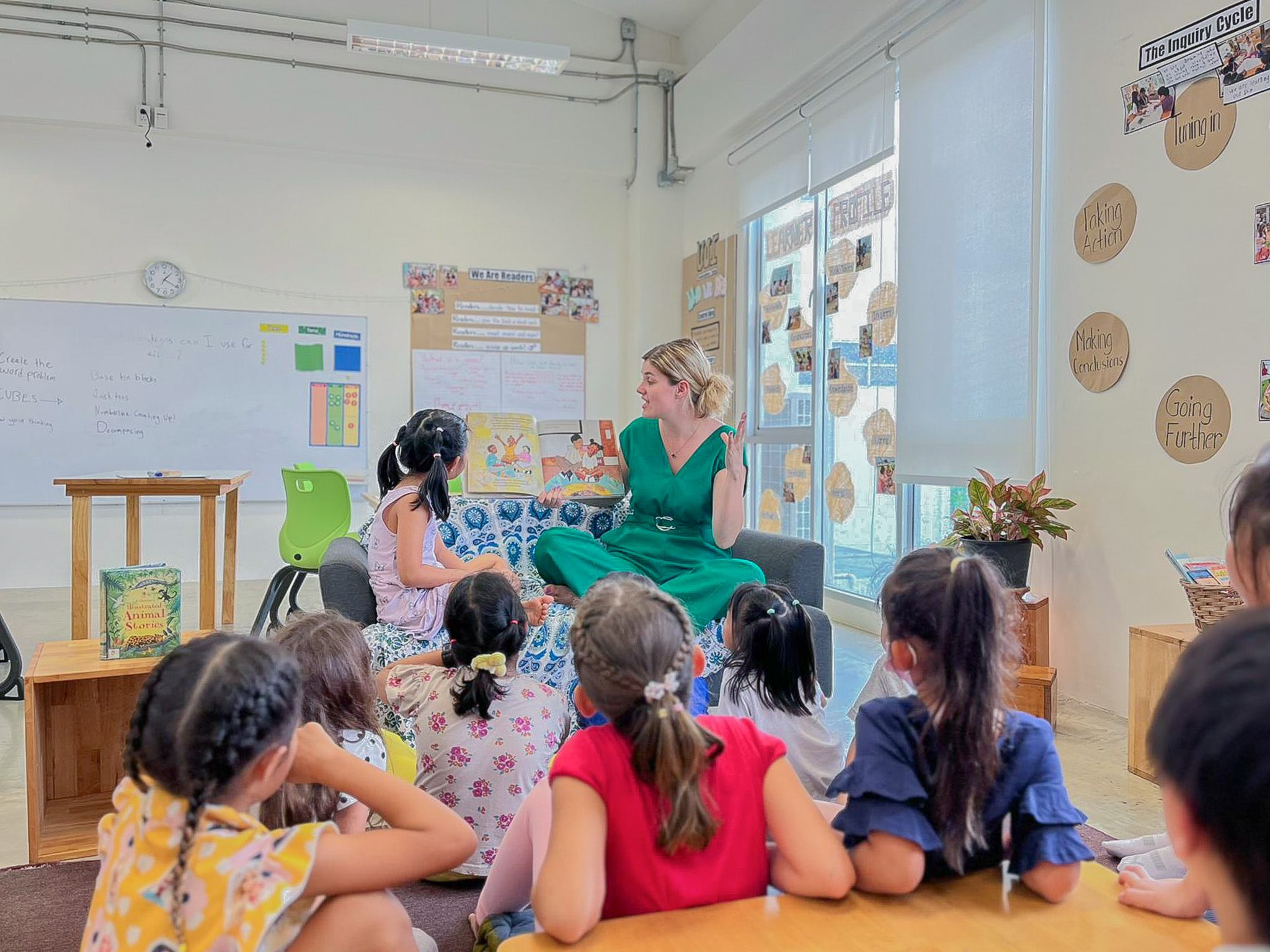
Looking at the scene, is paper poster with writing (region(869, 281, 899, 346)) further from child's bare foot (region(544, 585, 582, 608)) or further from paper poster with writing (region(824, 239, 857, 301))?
child's bare foot (region(544, 585, 582, 608))

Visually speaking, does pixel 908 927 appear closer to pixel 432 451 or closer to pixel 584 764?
pixel 584 764

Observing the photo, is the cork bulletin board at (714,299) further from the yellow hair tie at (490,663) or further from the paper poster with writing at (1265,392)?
the yellow hair tie at (490,663)

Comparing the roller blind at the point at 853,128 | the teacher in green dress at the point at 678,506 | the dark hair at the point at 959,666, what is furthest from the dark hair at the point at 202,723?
the roller blind at the point at 853,128

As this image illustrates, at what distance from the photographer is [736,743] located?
1.07 metres

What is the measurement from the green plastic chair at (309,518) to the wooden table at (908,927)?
3.58 meters

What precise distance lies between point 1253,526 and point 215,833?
115 centimetres

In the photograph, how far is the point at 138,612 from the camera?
2.10m

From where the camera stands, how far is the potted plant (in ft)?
9.93

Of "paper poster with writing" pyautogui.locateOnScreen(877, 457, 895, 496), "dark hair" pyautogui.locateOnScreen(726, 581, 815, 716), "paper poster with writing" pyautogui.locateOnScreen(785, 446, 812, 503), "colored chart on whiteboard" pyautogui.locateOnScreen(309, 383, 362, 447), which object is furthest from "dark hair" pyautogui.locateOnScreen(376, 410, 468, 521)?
"colored chart on whiteboard" pyautogui.locateOnScreen(309, 383, 362, 447)

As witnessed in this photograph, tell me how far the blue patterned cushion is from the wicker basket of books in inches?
47.8

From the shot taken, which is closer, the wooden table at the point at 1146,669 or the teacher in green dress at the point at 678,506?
the wooden table at the point at 1146,669

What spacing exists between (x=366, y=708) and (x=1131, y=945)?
121cm

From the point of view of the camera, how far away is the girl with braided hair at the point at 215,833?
883 mm

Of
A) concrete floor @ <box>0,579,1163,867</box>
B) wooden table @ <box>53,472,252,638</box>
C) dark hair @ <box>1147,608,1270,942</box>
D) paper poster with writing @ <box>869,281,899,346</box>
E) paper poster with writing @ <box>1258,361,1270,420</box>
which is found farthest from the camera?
paper poster with writing @ <box>869,281,899,346</box>
